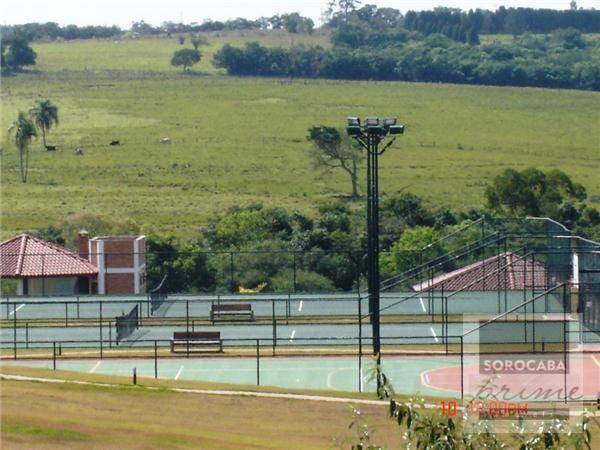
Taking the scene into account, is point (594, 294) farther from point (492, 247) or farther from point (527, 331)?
point (492, 247)

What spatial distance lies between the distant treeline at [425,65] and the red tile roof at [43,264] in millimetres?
110410

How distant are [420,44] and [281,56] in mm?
29059

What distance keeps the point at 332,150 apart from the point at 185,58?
7404 centimetres

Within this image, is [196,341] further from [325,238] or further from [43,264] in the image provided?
[325,238]

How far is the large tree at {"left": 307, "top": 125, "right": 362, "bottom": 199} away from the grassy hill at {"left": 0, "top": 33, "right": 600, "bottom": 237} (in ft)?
4.36

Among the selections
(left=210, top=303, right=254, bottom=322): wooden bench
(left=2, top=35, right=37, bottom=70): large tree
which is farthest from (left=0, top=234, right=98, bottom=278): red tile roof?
(left=2, top=35, right=37, bottom=70): large tree

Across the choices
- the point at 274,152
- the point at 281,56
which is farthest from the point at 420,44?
the point at 274,152

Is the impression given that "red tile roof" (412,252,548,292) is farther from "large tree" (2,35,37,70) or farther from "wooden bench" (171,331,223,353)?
"large tree" (2,35,37,70)

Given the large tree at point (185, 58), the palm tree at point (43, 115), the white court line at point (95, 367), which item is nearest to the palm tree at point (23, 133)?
the palm tree at point (43, 115)

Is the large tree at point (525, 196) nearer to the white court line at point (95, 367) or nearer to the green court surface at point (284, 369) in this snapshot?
the green court surface at point (284, 369)

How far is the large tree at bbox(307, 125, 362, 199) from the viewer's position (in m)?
102

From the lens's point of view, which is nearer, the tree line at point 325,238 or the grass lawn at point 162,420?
the grass lawn at point 162,420

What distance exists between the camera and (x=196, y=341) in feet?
141

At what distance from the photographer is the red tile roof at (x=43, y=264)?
56.9 m
